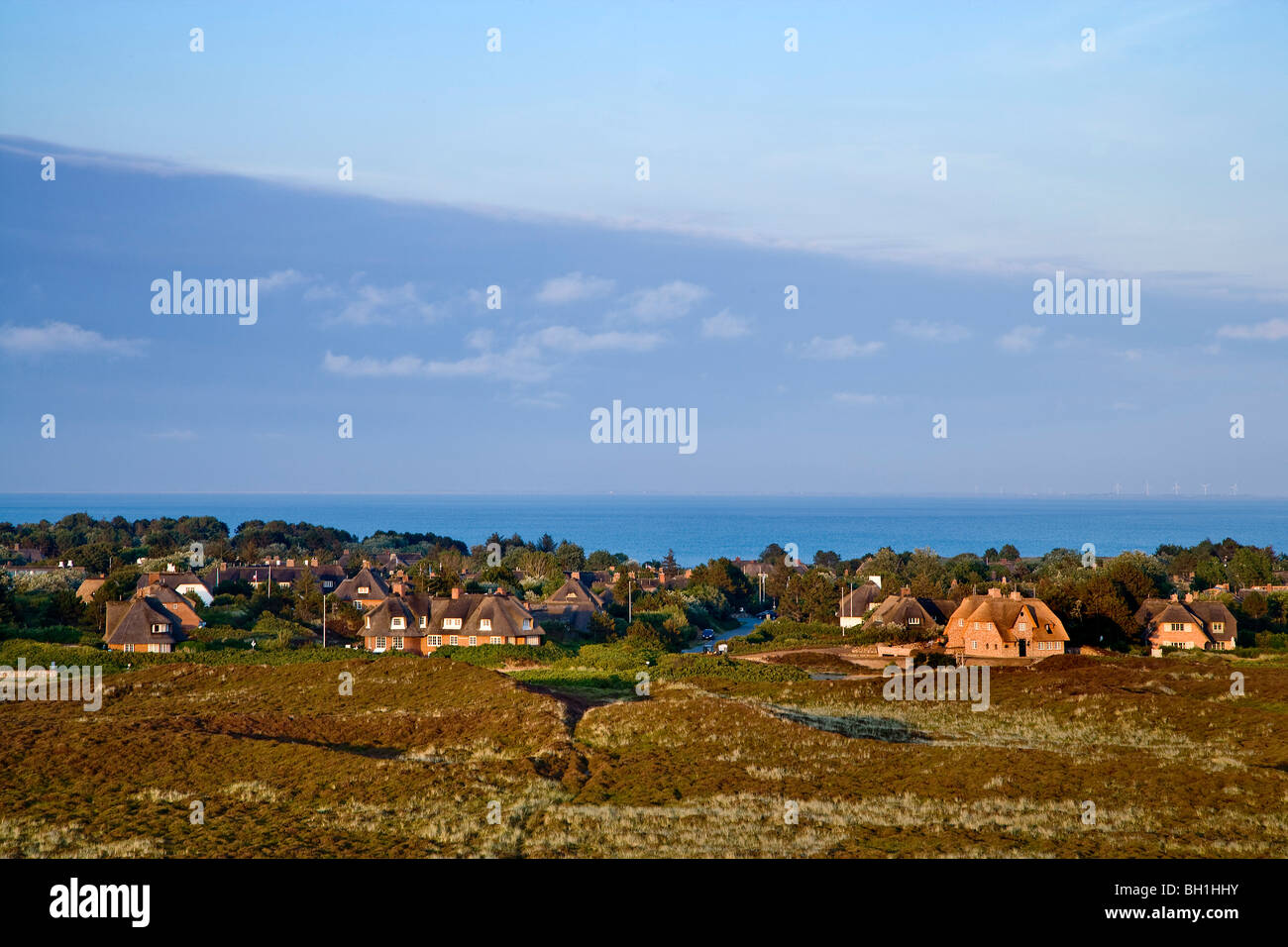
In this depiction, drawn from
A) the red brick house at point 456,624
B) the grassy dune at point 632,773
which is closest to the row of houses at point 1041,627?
the grassy dune at point 632,773

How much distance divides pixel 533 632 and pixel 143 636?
21137mm

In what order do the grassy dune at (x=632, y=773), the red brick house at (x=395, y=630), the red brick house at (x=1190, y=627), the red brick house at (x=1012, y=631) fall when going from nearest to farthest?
the grassy dune at (x=632, y=773) < the red brick house at (x=395, y=630) < the red brick house at (x=1012, y=631) < the red brick house at (x=1190, y=627)

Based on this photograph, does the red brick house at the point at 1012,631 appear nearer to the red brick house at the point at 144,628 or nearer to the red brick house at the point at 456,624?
the red brick house at the point at 456,624

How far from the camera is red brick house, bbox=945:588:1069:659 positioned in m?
63.3

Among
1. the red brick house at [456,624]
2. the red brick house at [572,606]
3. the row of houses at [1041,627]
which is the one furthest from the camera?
the red brick house at [572,606]

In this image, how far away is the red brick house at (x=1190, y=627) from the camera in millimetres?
64125

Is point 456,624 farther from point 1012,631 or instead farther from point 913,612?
point 1012,631

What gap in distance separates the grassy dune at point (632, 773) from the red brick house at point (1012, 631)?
20456mm

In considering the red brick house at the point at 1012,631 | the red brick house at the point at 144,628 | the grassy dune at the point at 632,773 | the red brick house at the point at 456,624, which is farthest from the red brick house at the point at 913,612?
the red brick house at the point at 144,628

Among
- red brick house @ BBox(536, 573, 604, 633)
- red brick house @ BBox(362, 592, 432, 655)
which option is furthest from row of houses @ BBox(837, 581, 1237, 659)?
red brick house @ BBox(362, 592, 432, 655)

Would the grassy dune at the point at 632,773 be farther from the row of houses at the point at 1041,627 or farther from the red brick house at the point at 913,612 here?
the red brick house at the point at 913,612

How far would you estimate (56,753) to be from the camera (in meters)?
28.2

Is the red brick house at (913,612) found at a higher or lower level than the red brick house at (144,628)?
lower

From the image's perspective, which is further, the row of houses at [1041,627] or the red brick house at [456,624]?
the row of houses at [1041,627]
